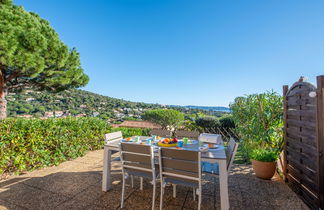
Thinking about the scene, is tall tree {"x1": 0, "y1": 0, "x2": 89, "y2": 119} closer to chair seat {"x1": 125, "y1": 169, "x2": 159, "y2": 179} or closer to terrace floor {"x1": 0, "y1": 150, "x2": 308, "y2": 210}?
terrace floor {"x1": 0, "y1": 150, "x2": 308, "y2": 210}

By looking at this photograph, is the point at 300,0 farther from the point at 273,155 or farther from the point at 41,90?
the point at 41,90

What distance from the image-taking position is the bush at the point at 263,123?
11.1ft

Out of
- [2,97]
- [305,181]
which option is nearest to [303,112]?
[305,181]

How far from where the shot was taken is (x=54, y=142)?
143 inches

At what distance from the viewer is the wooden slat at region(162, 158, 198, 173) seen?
5.47 feet

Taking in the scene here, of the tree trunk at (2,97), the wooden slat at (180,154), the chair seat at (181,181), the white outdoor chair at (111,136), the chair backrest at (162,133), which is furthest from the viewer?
the tree trunk at (2,97)

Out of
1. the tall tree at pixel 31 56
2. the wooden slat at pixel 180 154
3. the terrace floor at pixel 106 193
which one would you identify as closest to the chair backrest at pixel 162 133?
the terrace floor at pixel 106 193

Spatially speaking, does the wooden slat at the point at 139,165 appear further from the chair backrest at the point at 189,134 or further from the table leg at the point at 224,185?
the chair backrest at the point at 189,134

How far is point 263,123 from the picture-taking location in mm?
3578

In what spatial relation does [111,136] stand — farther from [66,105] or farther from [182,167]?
[66,105]

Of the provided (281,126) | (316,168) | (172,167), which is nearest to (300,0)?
(281,126)

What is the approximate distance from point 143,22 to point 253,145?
6.88 metres

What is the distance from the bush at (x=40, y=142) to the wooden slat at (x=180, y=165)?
9.83 ft

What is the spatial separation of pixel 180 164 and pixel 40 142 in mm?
3216
